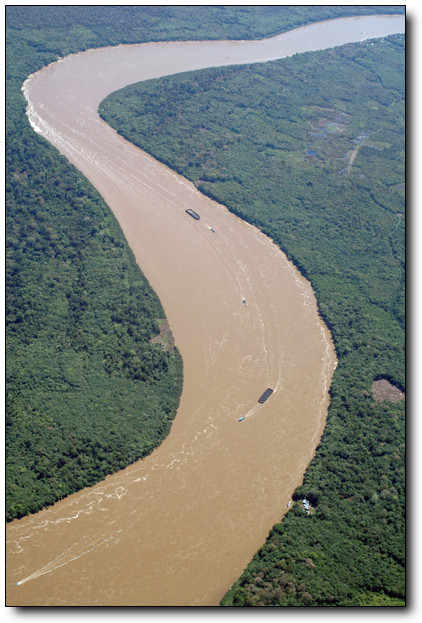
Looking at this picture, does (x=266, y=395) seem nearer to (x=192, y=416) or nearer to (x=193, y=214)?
(x=192, y=416)

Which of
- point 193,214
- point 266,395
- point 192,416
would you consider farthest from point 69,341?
point 193,214

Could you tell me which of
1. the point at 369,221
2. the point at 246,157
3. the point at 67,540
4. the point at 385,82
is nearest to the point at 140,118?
the point at 246,157

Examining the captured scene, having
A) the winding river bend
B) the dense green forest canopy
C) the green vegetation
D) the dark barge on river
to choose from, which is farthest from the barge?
the dark barge on river

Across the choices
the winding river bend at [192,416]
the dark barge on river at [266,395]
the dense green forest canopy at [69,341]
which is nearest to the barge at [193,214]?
the winding river bend at [192,416]

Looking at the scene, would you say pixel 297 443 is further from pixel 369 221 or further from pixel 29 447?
pixel 369 221

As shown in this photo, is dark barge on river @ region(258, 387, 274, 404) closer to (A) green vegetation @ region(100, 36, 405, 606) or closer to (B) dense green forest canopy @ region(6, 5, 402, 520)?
(A) green vegetation @ region(100, 36, 405, 606)

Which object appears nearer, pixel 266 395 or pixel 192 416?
pixel 192 416
